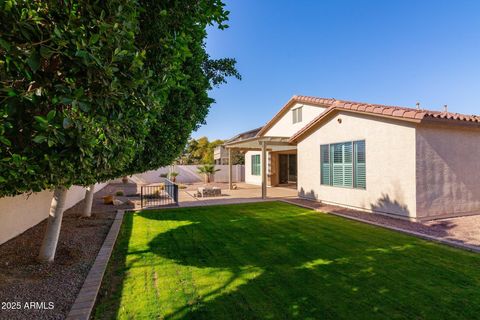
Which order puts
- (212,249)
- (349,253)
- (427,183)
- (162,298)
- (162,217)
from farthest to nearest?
(162,217) < (427,183) < (212,249) < (349,253) < (162,298)

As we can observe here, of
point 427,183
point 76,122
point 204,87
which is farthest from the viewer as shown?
Answer: point 427,183

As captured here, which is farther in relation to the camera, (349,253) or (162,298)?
(349,253)

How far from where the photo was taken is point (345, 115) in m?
11.7

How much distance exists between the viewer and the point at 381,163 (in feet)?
33.3

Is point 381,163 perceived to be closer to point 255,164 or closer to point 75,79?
point 75,79

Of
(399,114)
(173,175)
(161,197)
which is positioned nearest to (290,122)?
(161,197)

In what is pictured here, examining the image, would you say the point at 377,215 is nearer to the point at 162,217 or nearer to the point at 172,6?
the point at 162,217

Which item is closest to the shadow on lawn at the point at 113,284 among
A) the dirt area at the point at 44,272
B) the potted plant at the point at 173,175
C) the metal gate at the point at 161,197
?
the dirt area at the point at 44,272

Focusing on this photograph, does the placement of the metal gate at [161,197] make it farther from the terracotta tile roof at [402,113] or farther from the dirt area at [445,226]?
the dirt area at [445,226]

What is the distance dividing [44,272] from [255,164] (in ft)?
71.6

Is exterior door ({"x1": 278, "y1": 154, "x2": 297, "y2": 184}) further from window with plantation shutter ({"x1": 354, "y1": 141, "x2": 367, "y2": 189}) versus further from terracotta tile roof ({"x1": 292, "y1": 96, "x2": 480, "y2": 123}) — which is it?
window with plantation shutter ({"x1": 354, "y1": 141, "x2": 367, "y2": 189})

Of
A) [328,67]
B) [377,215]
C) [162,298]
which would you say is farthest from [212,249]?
[328,67]

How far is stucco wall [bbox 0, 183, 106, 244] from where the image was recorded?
7125 mm

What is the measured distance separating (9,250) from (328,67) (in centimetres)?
2149
